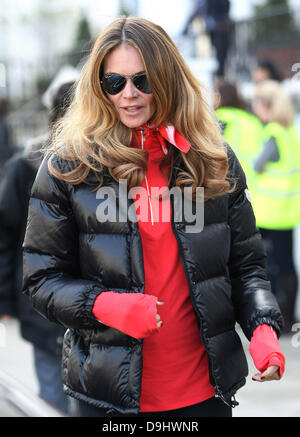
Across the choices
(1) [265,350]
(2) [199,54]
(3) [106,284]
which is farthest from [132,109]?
(2) [199,54]

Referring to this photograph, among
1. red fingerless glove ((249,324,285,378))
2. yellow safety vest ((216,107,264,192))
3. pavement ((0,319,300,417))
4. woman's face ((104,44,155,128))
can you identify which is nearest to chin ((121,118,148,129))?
woman's face ((104,44,155,128))

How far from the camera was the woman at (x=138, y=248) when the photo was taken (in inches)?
91.1

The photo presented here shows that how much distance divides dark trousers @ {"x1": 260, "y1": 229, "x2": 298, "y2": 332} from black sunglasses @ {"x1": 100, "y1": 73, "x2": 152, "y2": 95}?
3.86 meters

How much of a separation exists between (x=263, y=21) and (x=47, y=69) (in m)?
Answer: 5.40

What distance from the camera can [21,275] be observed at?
3.83 metres

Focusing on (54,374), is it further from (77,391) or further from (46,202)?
(46,202)

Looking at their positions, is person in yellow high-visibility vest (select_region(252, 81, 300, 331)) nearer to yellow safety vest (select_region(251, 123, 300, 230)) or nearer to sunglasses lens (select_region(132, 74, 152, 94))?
yellow safety vest (select_region(251, 123, 300, 230))

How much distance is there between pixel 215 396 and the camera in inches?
97.0

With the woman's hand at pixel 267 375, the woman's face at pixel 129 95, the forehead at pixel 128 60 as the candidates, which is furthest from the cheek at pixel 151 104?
the woman's hand at pixel 267 375

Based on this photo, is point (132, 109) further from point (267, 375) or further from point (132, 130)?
point (267, 375)

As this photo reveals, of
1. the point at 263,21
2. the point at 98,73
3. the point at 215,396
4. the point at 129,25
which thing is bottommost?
the point at 215,396

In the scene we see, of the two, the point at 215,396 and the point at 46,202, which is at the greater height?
the point at 46,202
